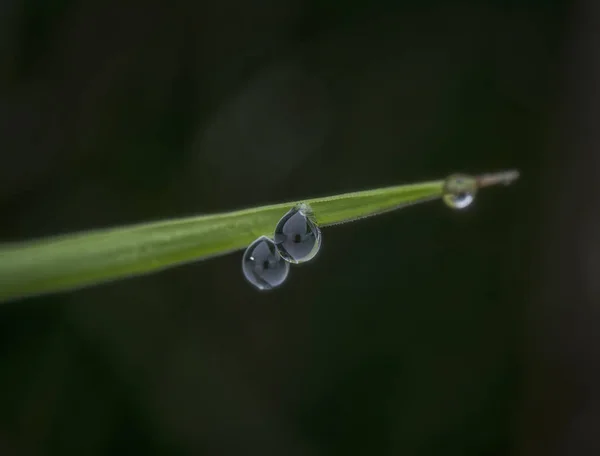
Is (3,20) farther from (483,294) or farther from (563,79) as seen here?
(563,79)

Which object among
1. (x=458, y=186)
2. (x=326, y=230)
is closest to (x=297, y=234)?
(x=458, y=186)

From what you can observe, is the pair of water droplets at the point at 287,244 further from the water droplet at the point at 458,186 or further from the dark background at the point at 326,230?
the dark background at the point at 326,230

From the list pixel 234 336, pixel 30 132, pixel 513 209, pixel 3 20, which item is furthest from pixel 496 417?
pixel 3 20

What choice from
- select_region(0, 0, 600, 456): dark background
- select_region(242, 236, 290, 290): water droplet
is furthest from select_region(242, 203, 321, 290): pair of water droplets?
select_region(0, 0, 600, 456): dark background

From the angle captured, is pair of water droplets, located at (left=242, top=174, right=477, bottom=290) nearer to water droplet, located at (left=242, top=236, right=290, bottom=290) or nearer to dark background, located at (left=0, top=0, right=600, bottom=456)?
water droplet, located at (left=242, top=236, right=290, bottom=290)

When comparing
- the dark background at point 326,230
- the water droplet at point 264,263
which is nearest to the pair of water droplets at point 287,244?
the water droplet at point 264,263
